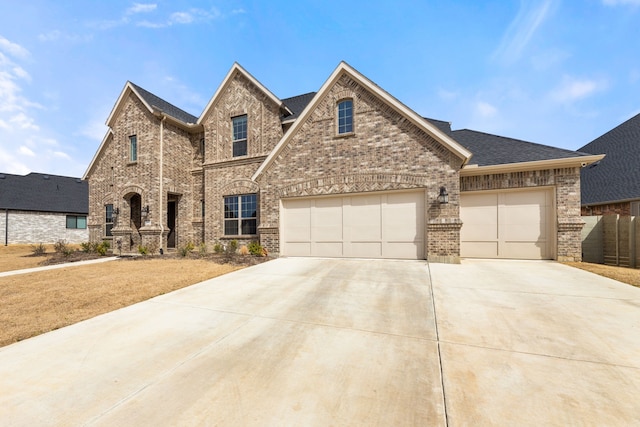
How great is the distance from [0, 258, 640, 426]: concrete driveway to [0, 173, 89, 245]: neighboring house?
2774cm

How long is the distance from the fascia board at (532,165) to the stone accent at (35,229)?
33075 millimetres

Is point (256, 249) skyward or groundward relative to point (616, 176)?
groundward

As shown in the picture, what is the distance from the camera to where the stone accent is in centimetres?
2092

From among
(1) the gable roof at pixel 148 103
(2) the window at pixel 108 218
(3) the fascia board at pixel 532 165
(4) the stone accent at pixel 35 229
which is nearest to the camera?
(3) the fascia board at pixel 532 165

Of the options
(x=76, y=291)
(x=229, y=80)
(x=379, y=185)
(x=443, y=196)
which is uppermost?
(x=229, y=80)

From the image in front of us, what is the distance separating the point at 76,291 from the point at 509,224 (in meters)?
13.9

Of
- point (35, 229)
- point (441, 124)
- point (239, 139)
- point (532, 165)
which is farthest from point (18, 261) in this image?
point (441, 124)

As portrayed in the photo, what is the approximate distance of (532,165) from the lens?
8984 mm

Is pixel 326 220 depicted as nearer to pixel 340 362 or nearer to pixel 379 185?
pixel 379 185

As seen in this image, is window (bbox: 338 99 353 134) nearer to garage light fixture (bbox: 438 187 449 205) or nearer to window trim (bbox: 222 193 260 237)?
garage light fixture (bbox: 438 187 449 205)

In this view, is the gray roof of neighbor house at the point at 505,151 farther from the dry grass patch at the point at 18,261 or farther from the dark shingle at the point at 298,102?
the dry grass patch at the point at 18,261

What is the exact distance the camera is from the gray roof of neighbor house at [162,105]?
14509 millimetres

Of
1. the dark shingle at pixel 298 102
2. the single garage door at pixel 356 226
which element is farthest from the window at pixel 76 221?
the single garage door at pixel 356 226

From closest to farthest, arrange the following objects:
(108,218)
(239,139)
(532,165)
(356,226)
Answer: (532,165) < (356,226) < (239,139) < (108,218)
